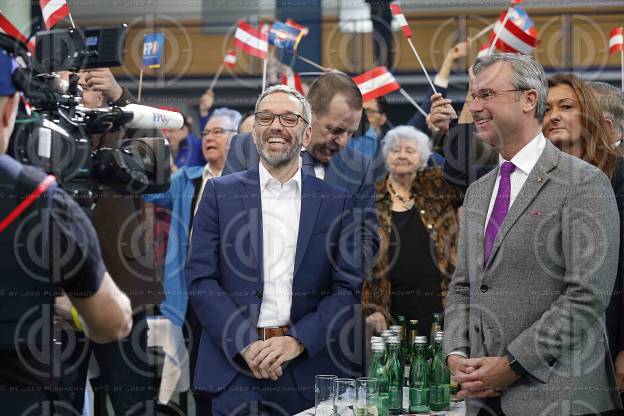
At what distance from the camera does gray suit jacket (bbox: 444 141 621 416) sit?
2.56 meters

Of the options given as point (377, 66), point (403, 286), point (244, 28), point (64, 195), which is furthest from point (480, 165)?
point (64, 195)

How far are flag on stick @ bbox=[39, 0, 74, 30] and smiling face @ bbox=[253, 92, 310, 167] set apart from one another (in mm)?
706

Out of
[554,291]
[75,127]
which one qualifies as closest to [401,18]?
[554,291]

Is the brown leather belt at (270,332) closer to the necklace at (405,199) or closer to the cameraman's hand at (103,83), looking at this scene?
the cameraman's hand at (103,83)

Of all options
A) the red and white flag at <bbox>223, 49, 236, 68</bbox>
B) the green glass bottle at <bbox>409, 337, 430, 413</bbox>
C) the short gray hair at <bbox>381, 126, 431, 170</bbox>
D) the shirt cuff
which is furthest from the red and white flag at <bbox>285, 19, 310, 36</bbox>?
the green glass bottle at <bbox>409, 337, 430, 413</bbox>

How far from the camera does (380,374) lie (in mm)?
2779

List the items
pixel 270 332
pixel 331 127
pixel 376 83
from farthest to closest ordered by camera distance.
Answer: pixel 376 83
pixel 331 127
pixel 270 332

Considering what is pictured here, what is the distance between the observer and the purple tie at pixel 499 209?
272 centimetres

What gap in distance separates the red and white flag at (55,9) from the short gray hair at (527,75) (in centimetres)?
137

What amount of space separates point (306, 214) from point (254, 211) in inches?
6.7

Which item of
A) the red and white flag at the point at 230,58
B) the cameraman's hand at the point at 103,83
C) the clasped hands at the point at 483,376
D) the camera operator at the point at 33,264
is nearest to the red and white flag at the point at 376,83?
the red and white flag at the point at 230,58

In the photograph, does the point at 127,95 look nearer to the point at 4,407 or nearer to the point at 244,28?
the point at 4,407

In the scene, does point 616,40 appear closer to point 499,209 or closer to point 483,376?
point 499,209

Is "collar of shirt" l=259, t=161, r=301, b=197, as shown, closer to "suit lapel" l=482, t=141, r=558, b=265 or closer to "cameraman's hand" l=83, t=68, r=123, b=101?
"cameraman's hand" l=83, t=68, r=123, b=101
